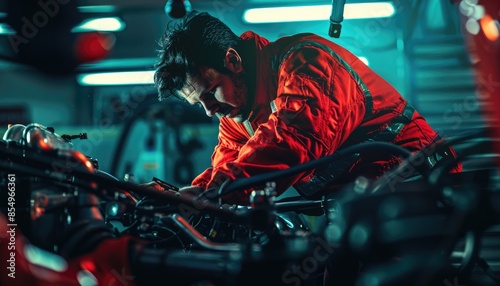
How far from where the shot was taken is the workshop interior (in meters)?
0.95

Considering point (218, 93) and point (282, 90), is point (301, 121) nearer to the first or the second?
point (282, 90)

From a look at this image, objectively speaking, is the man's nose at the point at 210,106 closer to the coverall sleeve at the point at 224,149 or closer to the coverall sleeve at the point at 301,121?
the coverall sleeve at the point at 224,149

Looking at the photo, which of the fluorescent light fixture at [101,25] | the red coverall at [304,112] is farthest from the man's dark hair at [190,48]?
the fluorescent light fixture at [101,25]

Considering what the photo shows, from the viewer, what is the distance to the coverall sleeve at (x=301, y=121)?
6.70 ft

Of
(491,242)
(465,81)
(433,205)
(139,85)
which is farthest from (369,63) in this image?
(433,205)

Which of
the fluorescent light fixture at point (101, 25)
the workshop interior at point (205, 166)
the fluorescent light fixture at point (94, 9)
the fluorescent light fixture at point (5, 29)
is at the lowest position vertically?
the workshop interior at point (205, 166)

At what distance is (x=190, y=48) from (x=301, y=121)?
0.70 metres

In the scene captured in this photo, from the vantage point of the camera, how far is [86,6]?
2.84 metres

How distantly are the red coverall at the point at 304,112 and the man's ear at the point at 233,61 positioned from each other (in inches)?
2.6

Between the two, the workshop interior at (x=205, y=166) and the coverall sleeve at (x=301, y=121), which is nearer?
the workshop interior at (x=205, y=166)

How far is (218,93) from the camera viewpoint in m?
2.44

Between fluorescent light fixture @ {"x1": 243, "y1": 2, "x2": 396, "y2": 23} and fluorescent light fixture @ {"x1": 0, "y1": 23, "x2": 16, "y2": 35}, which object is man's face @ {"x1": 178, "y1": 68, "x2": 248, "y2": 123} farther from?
fluorescent light fixture @ {"x1": 0, "y1": 23, "x2": 16, "y2": 35}

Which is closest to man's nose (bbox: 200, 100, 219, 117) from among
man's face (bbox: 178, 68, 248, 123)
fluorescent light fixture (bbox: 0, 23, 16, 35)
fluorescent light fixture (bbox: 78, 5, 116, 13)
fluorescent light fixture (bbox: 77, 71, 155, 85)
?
man's face (bbox: 178, 68, 248, 123)

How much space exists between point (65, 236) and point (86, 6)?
2.08 meters
